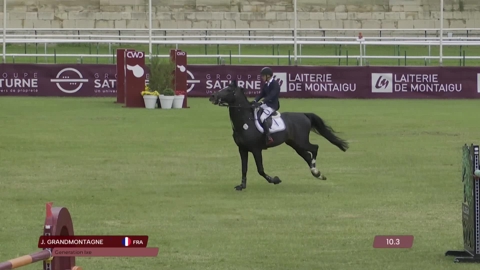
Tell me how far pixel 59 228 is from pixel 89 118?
22.0m

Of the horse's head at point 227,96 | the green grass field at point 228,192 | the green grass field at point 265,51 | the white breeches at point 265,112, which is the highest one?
the green grass field at point 265,51

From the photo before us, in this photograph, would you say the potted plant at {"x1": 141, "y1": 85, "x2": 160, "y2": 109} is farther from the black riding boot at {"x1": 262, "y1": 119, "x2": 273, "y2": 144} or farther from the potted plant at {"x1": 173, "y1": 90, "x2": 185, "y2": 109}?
the black riding boot at {"x1": 262, "y1": 119, "x2": 273, "y2": 144}

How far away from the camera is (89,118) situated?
30625 mm

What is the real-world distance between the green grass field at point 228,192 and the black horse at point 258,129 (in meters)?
0.46

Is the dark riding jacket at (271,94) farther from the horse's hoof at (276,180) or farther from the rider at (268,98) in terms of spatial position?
the horse's hoof at (276,180)

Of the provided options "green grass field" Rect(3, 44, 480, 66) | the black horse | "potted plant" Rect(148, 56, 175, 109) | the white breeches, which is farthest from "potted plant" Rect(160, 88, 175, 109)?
the white breeches

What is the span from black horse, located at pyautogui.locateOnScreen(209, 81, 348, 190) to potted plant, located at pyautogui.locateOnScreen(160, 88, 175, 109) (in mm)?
16390

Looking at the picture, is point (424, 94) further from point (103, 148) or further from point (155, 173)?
point (155, 173)

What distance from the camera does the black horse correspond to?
1748 cm

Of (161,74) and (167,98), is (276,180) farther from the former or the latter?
(161,74)

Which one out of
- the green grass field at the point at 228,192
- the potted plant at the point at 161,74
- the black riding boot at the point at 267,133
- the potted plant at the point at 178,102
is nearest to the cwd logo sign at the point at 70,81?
the potted plant at the point at 161,74

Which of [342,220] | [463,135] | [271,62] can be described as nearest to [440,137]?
[463,135]

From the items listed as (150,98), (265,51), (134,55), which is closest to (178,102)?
(150,98)

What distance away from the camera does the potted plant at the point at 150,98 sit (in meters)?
34.7
